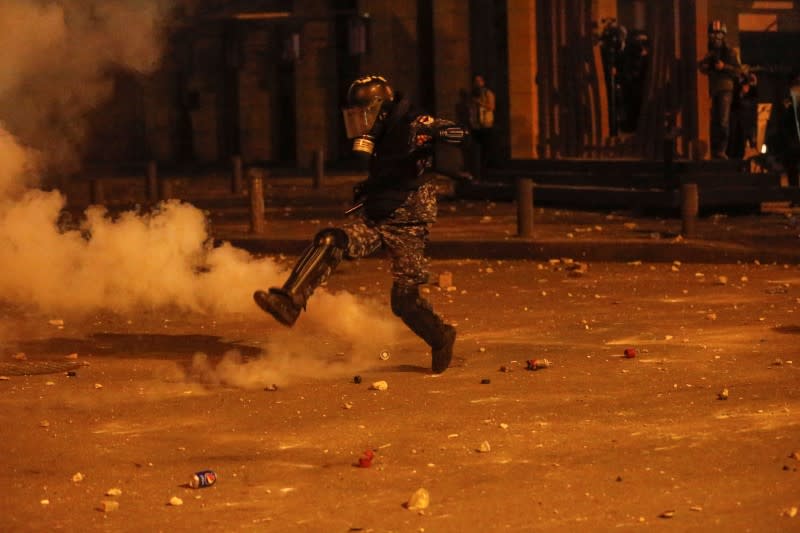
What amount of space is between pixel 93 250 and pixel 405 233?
16.1 feet

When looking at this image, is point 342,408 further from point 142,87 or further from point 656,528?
point 142,87

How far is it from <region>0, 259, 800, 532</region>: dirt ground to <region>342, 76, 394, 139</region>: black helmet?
1.52 meters

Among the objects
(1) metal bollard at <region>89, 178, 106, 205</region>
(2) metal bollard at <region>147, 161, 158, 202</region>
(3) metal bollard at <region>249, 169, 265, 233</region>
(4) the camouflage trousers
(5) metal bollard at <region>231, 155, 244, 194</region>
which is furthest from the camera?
(5) metal bollard at <region>231, 155, 244, 194</region>

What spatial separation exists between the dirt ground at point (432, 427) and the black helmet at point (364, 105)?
5.00ft

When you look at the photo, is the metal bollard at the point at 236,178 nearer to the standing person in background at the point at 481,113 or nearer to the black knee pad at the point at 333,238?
the standing person in background at the point at 481,113

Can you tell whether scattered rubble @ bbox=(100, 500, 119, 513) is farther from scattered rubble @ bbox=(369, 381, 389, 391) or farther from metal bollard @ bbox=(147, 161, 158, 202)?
metal bollard @ bbox=(147, 161, 158, 202)

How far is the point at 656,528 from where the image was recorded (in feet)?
19.7

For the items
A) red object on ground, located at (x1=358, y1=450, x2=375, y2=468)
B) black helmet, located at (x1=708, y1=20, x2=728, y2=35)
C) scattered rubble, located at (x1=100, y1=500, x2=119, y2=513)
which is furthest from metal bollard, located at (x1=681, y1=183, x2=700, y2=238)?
scattered rubble, located at (x1=100, y1=500, x2=119, y2=513)

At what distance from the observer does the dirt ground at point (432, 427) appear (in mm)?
6391

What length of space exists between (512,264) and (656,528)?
426 inches

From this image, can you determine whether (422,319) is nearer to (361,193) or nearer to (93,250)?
(361,193)

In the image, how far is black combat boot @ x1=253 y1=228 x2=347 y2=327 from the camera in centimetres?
902

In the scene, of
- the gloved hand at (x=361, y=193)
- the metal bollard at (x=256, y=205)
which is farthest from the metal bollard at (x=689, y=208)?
the gloved hand at (x=361, y=193)

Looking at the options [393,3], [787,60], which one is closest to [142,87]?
[393,3]
